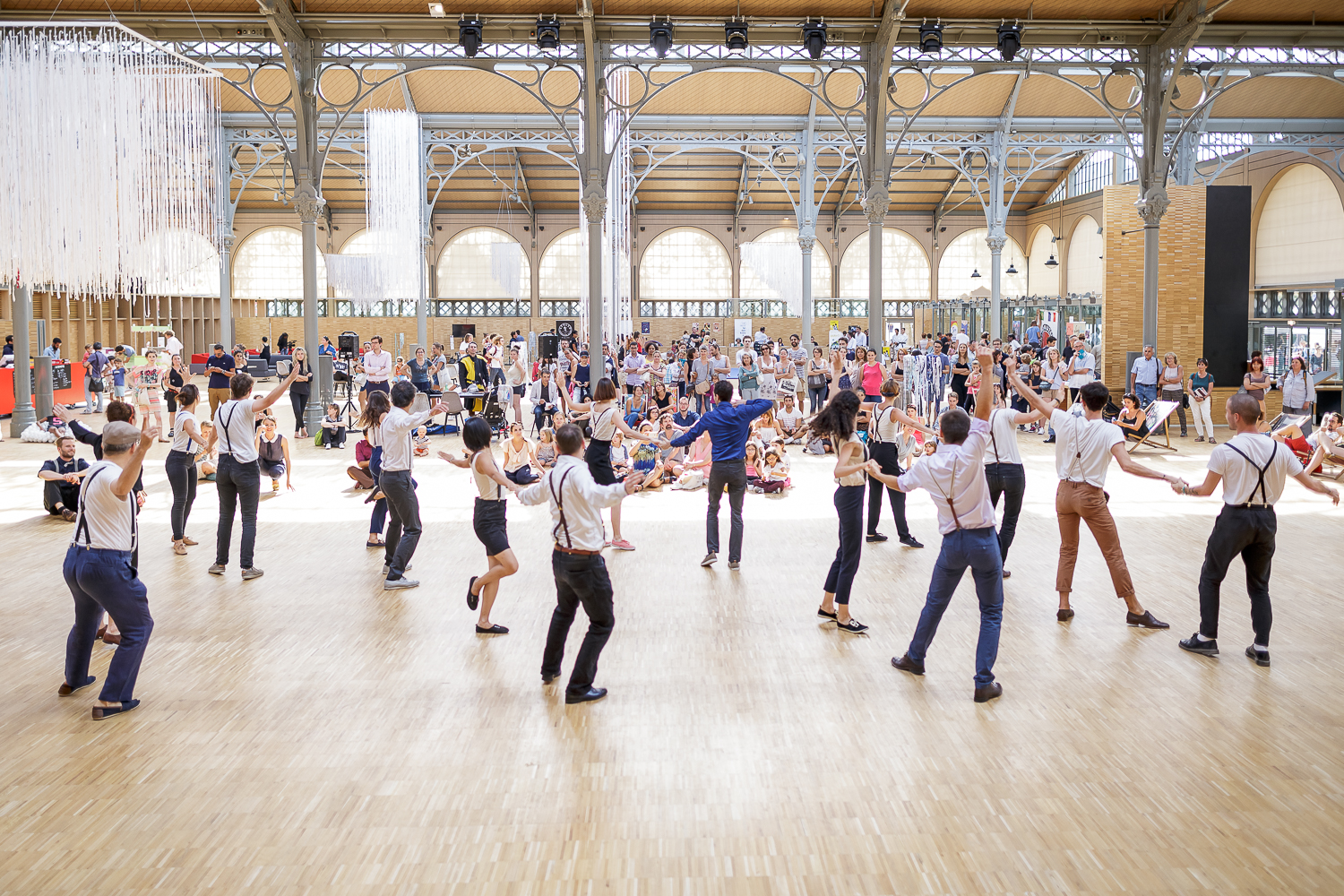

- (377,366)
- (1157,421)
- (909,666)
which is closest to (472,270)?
(377,366)

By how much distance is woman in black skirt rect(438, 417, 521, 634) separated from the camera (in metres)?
5.64

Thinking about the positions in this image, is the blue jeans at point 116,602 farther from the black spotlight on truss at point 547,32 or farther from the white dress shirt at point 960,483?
the black spotlight on truss at point 547,32

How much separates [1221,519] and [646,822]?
11.5 feet

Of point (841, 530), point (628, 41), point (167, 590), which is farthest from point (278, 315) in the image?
point (841, 530)

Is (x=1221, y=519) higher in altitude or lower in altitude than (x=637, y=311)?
lower

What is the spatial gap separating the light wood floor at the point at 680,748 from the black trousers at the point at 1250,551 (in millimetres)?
304

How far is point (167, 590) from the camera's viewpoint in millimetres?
7148

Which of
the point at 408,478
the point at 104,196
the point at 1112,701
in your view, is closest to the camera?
the point at 1112,701

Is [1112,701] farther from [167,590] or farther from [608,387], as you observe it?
[167,590]

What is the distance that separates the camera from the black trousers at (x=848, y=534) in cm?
603

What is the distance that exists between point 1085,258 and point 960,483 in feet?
107

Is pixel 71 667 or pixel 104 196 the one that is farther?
pixel 104 196

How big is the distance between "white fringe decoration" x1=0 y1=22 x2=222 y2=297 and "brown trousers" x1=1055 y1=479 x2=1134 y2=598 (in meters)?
9.39

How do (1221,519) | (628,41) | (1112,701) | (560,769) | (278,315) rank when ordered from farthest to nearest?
(278,315), (628,41), (1221,519), (1112,701), (560,769)
